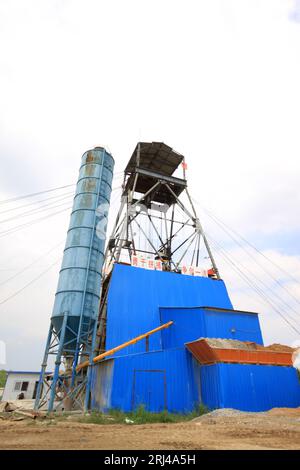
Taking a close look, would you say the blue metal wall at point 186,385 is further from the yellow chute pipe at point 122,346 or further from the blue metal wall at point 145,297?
the blue metal wall at point 145,297

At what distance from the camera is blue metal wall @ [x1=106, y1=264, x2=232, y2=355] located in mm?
19312

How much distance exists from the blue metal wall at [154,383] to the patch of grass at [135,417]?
753mm

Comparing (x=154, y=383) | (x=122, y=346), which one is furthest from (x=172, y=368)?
(x=122, y=346)

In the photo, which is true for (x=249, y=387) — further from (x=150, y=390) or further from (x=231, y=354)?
(x=150, y=390)

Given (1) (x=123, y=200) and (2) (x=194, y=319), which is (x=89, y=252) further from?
(1) (x=123, y=200)

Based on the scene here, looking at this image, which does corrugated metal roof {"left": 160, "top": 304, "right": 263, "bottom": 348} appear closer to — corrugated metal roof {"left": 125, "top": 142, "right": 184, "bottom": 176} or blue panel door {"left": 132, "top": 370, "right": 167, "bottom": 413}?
blue panel door {"left": 132, "top": 370, "right": 167, "bottom": 413}

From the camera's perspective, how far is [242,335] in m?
20.6

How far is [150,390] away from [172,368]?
164cm

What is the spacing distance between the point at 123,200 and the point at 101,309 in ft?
35.2

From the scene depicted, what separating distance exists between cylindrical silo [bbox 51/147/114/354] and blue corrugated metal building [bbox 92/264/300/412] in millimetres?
2462

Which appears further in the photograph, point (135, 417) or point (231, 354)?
point (231, 354)

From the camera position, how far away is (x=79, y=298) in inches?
675
